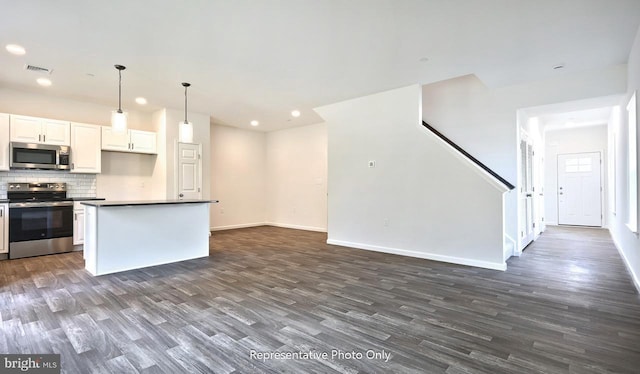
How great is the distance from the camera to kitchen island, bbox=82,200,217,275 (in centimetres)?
397

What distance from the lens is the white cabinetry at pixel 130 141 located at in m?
5.77

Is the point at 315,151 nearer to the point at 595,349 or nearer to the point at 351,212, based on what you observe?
the point at 351,212

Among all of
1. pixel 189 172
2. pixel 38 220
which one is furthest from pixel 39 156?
pixel 189 172

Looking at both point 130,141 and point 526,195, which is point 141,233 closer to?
point 130,141

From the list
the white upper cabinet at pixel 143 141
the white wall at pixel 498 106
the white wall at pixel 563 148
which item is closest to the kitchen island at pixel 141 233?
the white upper cabinet at pixel 143 141

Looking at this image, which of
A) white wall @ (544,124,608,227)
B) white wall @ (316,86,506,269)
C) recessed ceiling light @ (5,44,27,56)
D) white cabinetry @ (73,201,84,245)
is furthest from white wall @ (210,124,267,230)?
white wall @ (544,124,608,227)

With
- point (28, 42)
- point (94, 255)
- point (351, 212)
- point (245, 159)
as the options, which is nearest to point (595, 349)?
point (351, 212)

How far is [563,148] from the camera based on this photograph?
9.15 metres

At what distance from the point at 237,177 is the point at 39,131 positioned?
412 centimetres

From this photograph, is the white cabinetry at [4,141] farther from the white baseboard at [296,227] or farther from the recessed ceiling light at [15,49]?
the white baseboard at [296,227]

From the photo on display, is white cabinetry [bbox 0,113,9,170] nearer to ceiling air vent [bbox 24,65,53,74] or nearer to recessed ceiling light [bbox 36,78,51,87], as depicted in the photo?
recessed ceiling light [bbox 36,78,51,87]

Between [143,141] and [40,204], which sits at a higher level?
[143,141]

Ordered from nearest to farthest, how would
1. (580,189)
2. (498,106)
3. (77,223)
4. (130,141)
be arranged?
(498,106) → (77,223) → (130,141) → (580,189)

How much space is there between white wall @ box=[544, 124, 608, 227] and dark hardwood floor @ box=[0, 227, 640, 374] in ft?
18.0
